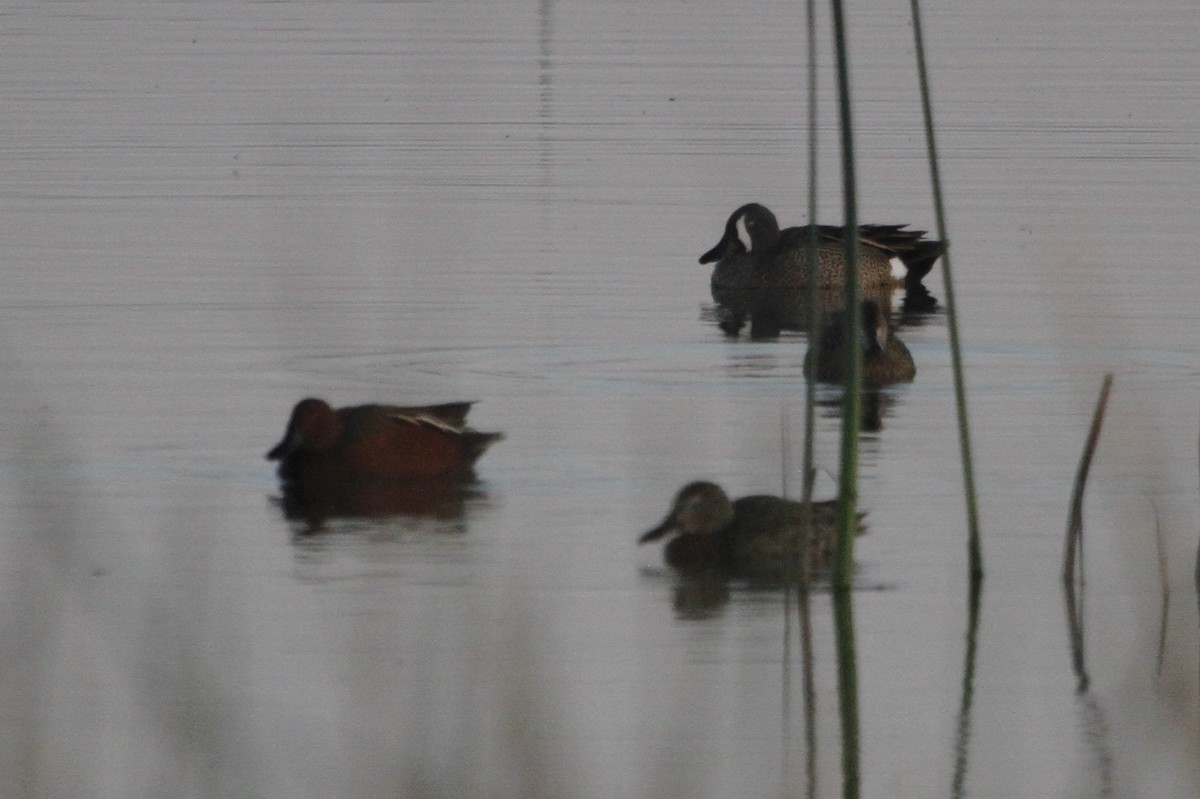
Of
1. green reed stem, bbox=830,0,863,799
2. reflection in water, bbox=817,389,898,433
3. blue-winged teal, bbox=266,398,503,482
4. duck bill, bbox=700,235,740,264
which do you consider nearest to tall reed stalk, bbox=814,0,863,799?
green reed stem, bbox=830,0,863,799

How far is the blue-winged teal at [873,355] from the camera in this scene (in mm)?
13109

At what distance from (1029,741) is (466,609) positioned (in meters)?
1.78

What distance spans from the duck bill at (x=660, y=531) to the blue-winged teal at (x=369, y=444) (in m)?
1.66

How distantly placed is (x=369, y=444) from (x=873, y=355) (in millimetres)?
3508

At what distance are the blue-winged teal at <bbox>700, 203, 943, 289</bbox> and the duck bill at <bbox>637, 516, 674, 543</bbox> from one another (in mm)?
8152

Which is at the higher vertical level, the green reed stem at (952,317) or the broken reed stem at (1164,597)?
the green reed stem at (952,317)

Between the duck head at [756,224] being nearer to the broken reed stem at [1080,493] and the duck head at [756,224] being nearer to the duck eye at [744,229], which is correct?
the duck eye at [744,229]

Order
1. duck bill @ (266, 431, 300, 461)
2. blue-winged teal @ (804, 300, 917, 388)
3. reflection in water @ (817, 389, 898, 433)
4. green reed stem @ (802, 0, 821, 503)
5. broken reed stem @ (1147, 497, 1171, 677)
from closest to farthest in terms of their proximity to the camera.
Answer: green reed stem @ (802, 0, 821, 503) → broken reed stem @ (1147, 497, 1171, 677) → duck bill @ (266, 431, 300, 461) → reflection in water @ (817, 389, 898, 433) → blue-winged teal @ (804, 300, 917, 388)

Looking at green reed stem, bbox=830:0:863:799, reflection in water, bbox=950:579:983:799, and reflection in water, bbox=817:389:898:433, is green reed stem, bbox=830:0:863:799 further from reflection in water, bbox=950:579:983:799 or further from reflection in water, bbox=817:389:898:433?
reflection in water, bbox=817:389:898:433

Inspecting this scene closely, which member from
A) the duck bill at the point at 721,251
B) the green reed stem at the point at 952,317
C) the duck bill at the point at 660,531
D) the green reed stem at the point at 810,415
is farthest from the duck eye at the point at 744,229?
the green reed stem at the point at 810,415

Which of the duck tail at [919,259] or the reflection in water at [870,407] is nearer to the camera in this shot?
the reflection in water at [870,407]

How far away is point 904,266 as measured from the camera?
60.6 ft

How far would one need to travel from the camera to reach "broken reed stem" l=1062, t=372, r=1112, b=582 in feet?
27.4

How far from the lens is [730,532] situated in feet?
29.6
